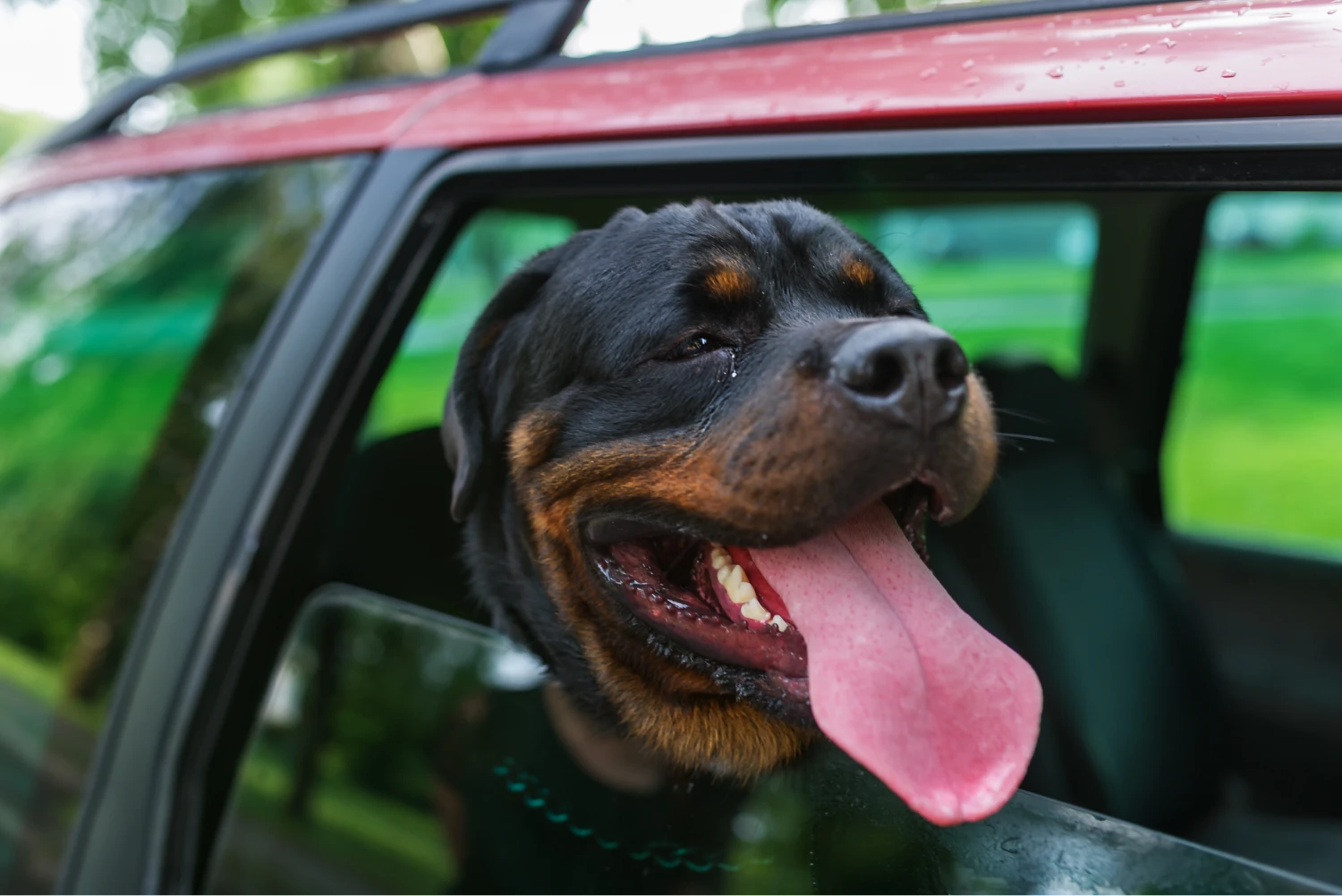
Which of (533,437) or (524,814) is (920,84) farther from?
(524,814)

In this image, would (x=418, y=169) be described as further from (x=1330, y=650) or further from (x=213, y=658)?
(x=1330, y=650)

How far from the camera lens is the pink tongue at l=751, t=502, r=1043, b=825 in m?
1.14

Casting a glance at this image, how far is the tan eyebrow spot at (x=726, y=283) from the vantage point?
1.52m

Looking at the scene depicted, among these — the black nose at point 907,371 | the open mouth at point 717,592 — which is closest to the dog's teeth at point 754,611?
the open mouth at point 717,592

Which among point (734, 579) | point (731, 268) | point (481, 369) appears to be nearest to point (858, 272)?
point (731, 268)

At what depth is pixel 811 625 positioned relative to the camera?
1.28 m

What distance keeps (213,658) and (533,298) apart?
82 centimetres

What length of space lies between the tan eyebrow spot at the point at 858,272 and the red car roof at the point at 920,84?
0.68ft

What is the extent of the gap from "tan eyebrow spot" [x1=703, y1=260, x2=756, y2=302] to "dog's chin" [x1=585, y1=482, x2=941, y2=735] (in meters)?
0.33

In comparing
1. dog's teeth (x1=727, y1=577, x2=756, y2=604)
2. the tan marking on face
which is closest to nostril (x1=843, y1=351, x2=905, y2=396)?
dog's teeth (x1=727, y1=577, x2=756, y2=604)

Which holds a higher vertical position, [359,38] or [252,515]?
[359,38]

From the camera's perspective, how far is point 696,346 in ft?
5.04

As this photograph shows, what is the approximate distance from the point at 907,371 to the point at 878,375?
33mm

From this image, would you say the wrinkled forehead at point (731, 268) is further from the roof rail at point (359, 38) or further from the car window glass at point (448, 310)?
the roof rail at point (359, 38)
